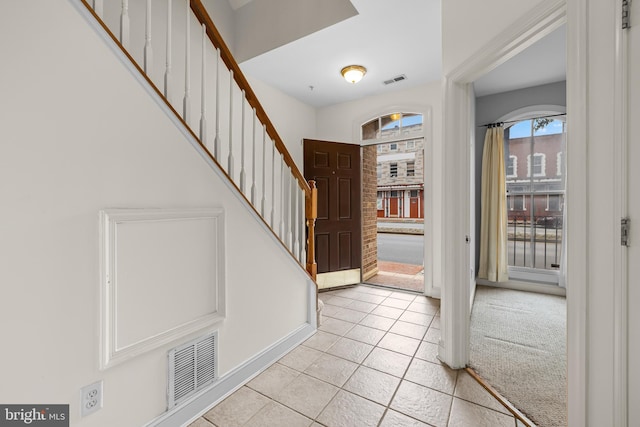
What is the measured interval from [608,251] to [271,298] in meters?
1.93

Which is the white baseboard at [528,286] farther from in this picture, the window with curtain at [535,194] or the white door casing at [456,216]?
the white door casing at [456,216]

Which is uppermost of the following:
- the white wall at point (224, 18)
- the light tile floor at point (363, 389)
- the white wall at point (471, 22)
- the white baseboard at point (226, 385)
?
the white wall at point (224, 18)

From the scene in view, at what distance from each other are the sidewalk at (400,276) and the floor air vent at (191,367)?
9.69ft

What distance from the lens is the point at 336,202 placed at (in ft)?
13.2

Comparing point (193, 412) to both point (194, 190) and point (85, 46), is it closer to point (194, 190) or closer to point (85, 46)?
point (194, 190)

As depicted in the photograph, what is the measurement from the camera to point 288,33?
2.87 metres

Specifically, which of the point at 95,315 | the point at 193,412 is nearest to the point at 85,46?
the point at 95,315

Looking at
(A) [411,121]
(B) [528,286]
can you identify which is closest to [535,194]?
(B) [528,286]

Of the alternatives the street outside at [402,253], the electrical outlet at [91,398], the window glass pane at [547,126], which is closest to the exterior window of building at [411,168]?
the street outside at [402,253]

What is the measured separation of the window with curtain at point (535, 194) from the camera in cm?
383

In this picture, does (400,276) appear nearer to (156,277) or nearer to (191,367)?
(191,367)

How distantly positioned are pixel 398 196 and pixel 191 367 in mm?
16951

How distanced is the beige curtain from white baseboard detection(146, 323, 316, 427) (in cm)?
313

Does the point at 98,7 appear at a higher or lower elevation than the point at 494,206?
higher
